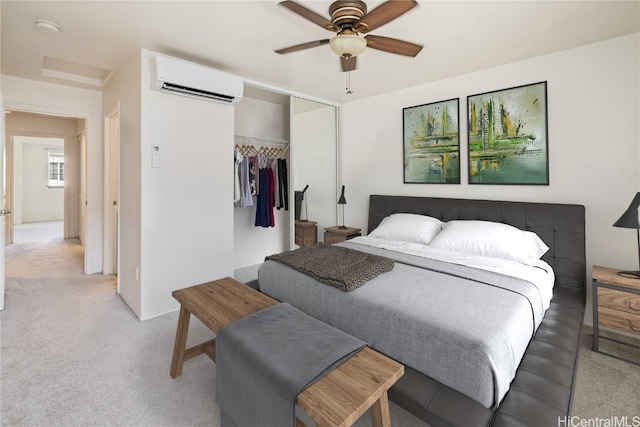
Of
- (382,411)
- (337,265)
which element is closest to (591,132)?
(337,265)

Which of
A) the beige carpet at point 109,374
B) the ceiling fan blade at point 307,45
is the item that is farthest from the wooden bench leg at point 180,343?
the ceiling fan blade at point 307,45

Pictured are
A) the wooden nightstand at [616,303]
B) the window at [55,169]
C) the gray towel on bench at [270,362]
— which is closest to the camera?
the gray towel on bench at [270,362]

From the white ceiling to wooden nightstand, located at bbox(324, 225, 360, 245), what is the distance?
5.99 feet

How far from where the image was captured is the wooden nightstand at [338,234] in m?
3.96

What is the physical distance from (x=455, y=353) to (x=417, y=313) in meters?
0.25

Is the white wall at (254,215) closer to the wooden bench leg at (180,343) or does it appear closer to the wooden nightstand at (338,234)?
the wooden nightstand at (338,234)

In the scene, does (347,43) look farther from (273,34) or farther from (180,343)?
(180,343)

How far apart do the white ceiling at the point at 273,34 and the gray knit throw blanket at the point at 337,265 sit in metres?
1.70

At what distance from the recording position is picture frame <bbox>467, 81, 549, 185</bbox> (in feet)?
9.18

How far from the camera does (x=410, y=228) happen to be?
310cm

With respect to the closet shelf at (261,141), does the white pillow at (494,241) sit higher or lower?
lower

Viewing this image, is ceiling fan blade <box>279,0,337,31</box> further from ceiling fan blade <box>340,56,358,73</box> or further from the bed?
the bed

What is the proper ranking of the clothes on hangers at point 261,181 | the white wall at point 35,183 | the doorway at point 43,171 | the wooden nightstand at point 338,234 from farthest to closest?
the white wall at point 35,183, the doorway at point 43,171, the wooden nightstand at point 338,234, the clothes on hangers at point 261,181

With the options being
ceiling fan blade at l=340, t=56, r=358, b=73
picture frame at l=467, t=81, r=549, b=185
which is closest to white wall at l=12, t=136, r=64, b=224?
ceiling fan blade at l=340, t=56, r=358, b=73
